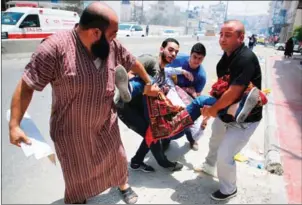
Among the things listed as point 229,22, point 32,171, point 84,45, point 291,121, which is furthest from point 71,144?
point 291,121

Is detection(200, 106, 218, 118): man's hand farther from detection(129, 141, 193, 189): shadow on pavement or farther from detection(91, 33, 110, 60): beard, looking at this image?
detection(91, 33, 110, 60): beard

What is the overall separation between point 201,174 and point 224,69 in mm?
1263

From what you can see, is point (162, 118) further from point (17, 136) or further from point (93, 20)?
point (17, 136)

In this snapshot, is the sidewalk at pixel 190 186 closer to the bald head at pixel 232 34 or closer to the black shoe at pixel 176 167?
the black shoe at pixel 176 167

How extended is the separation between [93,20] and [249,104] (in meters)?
1.39

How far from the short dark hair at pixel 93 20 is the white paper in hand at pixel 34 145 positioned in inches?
30.1

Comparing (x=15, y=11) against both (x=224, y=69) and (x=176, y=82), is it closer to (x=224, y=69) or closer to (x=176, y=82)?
(x=176, y=82)

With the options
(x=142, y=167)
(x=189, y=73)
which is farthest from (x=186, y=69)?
(x=142, y=167)

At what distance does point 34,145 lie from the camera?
71.1 inches

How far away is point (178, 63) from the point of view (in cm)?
337

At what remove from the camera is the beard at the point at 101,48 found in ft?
6.24

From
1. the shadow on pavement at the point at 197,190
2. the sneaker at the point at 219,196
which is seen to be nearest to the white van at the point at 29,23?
the shadow on pavement at the point at 197,190

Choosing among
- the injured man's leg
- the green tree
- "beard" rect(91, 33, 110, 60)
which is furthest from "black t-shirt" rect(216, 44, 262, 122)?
the green tree

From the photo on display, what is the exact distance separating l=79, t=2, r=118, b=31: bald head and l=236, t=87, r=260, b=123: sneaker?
1.24m
